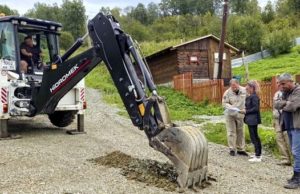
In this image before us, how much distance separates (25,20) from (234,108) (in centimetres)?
577

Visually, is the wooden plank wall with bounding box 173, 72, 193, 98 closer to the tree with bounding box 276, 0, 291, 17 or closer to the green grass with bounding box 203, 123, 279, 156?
the green grass with bounding box 203, 123, 279, 156

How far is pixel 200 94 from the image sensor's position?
985 inches

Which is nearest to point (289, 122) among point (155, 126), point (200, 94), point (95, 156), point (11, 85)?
point (155, 126)

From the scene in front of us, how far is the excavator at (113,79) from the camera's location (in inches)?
294

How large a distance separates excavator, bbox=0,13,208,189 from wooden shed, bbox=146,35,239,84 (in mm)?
23764

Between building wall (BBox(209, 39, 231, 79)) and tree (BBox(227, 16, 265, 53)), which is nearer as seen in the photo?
building wall (BBox(209, 39, 231, 79))

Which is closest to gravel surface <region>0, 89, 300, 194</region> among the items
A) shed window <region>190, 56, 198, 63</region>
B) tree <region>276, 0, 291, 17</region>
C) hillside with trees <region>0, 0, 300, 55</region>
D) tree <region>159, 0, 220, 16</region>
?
hillside with trees <region>0, 0, 300, 55</region>

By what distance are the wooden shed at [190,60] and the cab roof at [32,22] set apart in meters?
23.5

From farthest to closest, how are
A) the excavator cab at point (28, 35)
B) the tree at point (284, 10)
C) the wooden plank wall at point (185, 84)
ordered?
the tree at point (284, 10) → the wooden plank wall at point (185, 84) → the excavator cab at point (28, 35)

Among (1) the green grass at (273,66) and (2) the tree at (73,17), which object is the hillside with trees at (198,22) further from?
(1) the green grass at (273,66)

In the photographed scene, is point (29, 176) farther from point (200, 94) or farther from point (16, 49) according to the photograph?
point (200, 94)

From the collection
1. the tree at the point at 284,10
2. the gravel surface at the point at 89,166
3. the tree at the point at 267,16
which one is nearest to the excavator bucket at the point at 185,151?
the gravel surface at the point at 89,166

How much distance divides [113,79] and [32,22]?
4.81m

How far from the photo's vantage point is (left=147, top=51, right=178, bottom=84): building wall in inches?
1452
